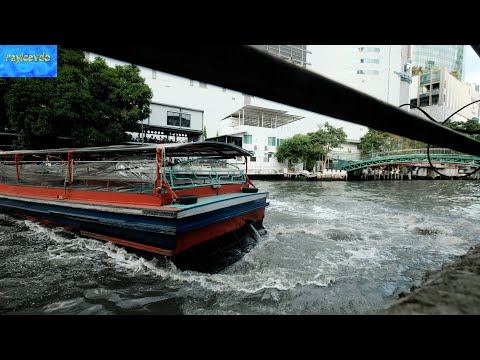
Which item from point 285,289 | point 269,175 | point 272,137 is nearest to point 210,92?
point 272,137

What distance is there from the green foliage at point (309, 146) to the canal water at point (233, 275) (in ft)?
81.4

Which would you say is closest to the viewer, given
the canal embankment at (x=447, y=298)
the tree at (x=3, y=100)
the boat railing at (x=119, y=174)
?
the canal embankment at (x=447, y=298)

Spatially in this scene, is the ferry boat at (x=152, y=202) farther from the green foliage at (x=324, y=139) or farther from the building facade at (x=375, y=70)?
the building facade at (x=375, y=70)

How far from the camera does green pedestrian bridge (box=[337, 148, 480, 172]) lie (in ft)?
90.8

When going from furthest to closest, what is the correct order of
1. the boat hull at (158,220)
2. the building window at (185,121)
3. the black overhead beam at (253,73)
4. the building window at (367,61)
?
the building window at (367,61) → the building window at (185,121) → the boat hull at (158,220) → the black overhead beam at (253,73)

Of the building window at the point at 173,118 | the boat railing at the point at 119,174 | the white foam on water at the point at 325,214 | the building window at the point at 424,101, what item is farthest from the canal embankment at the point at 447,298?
the building window at the point at 424,101

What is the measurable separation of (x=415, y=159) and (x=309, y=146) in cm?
1172

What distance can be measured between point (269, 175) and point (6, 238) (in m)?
26.9

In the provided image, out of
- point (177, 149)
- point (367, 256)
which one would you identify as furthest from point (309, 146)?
point (177, 149)

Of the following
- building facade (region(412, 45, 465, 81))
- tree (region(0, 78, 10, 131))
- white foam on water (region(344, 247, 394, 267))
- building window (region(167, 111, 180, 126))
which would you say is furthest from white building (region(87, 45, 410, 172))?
building facade (region(412, 45, 465, 81))

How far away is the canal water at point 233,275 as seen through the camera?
3.67m

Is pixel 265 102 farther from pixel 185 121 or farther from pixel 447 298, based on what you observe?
pixel 447 298

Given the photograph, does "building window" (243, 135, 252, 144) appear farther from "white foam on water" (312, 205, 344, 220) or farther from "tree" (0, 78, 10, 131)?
"tree" (0, 78, 10, 131)
